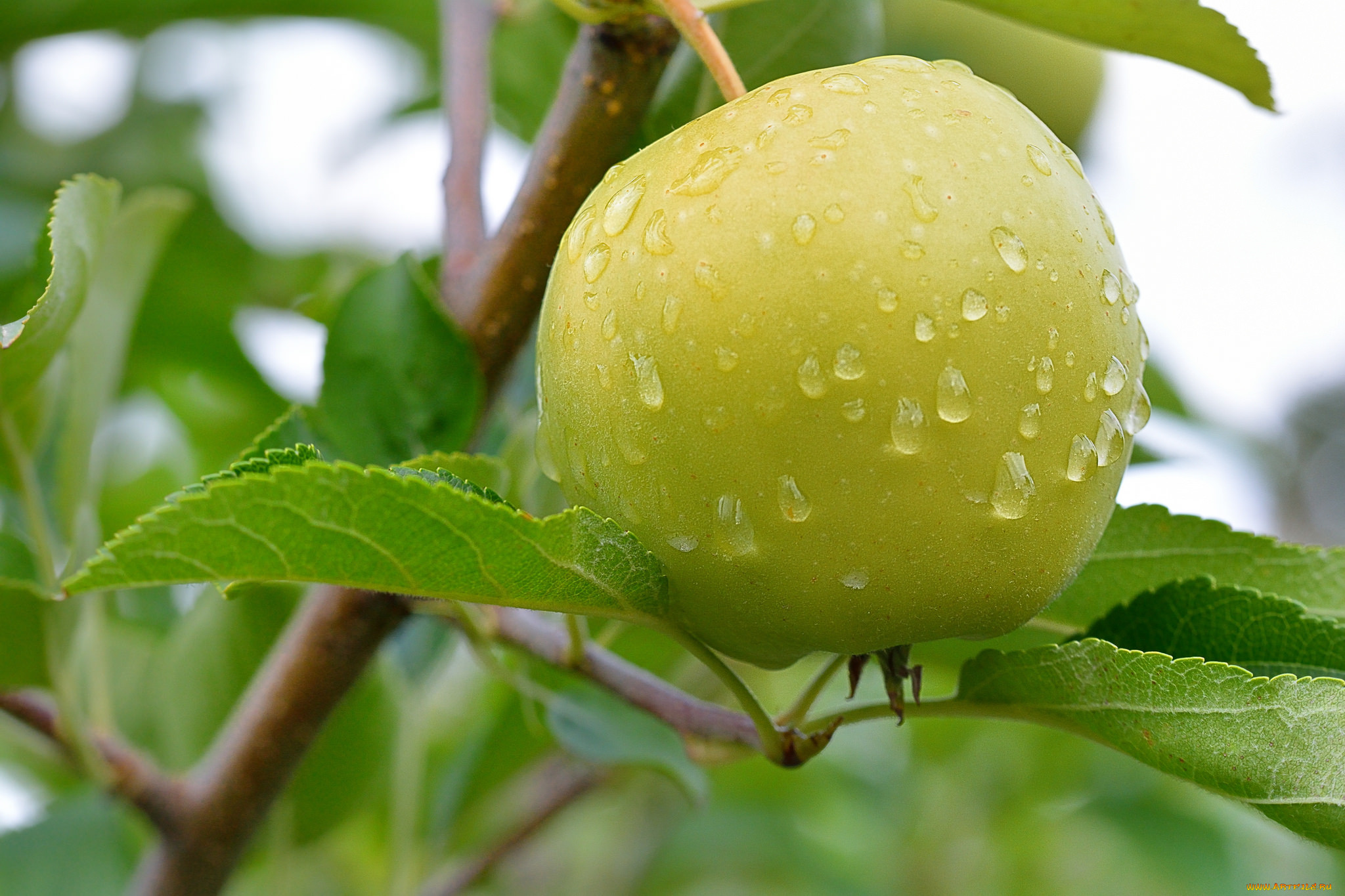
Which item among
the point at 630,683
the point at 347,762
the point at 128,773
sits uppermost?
the point at 630,683

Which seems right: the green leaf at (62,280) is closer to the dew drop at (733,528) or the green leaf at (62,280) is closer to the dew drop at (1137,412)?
the dew drop at (733,528)

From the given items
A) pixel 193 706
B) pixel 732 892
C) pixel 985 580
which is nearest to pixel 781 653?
pixel 985 580

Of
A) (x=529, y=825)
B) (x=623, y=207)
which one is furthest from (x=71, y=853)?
(x=623, y=207)

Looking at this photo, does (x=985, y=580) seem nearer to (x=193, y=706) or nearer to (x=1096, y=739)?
(x=1096, y=739)

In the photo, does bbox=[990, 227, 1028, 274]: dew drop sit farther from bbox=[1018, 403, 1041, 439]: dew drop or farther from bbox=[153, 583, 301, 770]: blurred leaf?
bbox=[153, 583, 301, 770]: blurred leaf

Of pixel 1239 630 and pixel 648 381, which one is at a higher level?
pixel 648 381

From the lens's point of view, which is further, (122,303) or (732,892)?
(732,892)

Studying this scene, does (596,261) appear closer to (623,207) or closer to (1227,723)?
(623,207)

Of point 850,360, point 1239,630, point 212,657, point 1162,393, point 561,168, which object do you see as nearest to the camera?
point 850,360
